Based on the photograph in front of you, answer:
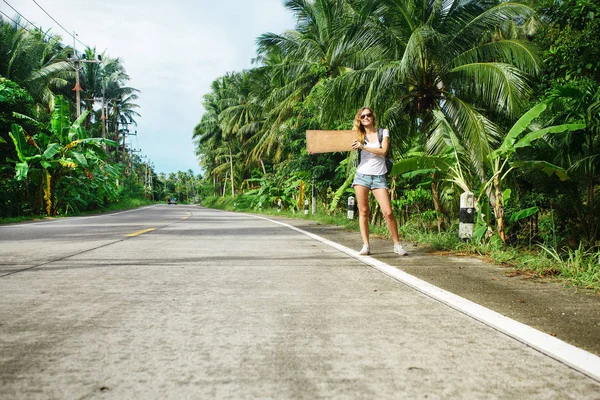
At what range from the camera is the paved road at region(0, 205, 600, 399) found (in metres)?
1.88

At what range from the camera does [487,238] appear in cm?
727

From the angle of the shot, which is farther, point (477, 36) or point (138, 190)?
point (138, 190)

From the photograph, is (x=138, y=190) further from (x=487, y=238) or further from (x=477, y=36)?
(x=487, y=238)

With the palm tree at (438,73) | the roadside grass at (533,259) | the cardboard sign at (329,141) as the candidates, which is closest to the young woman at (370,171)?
the cardboard sign at (329,141)

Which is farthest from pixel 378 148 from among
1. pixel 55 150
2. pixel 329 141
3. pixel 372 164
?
pixel 55 150

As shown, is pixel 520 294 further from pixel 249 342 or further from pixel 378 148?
pixel 378 148

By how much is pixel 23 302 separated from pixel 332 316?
2073 mm

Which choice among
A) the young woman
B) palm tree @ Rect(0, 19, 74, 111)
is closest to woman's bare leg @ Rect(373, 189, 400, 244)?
the young woman

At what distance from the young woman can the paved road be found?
163 centimetres

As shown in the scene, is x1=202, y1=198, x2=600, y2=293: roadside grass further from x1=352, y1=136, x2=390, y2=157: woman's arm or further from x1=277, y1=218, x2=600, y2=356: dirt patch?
x1=352, y1=136, x2=390, y2=157: woman's arm

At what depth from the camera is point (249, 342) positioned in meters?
2.45

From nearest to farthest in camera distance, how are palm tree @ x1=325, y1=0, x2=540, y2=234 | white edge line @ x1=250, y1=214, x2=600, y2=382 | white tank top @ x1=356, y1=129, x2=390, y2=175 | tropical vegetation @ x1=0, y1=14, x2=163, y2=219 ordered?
1. white edge line @ x1=250, y1=214, x2=600, y2=382
2. white tank top @ x1=356, y1=129, x2=390, y2=175
3. palm tree @ x1=325, y1=0, x2=540, y2=234
4. tropical vegetation @ x1=0, y1=14, x2=163, y2=219

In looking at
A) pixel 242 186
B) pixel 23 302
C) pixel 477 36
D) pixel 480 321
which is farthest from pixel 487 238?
pixel 242 186

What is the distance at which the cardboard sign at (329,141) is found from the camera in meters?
6.14
